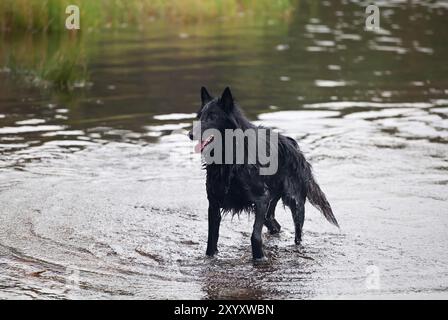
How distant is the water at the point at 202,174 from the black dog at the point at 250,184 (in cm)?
30

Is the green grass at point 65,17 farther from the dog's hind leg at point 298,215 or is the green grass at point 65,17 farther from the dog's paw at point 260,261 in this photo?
the dog's paw at point 260,261

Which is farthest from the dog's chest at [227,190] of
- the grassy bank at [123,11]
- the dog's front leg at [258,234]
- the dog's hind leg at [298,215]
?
the grassy bank at [123,11]

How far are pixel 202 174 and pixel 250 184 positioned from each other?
377 centimetres

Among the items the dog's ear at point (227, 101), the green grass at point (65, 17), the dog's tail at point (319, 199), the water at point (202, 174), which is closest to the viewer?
the dog's ear at point (227, 101)

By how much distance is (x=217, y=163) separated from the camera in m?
8.12

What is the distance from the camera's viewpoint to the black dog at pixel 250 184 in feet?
26.0

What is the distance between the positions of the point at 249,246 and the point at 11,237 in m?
2.37

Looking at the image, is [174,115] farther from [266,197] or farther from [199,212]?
[266,197]

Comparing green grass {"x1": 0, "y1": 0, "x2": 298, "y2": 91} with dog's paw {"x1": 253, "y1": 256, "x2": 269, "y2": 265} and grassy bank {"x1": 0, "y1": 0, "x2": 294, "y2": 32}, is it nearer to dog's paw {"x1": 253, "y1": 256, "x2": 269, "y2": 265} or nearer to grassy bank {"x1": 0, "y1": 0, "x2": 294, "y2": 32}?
grassy bank {"x1": 0, "y1": 0, "x2": 294, "y2": 32}

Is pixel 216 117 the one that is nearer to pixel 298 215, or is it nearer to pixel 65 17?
pixel 298 215

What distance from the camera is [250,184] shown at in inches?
328

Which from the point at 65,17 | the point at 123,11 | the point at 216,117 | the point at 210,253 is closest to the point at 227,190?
the point at 210,253

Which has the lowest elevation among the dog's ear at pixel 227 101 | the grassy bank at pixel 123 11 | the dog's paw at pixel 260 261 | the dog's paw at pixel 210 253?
the dog's paw at pixel 260 261
